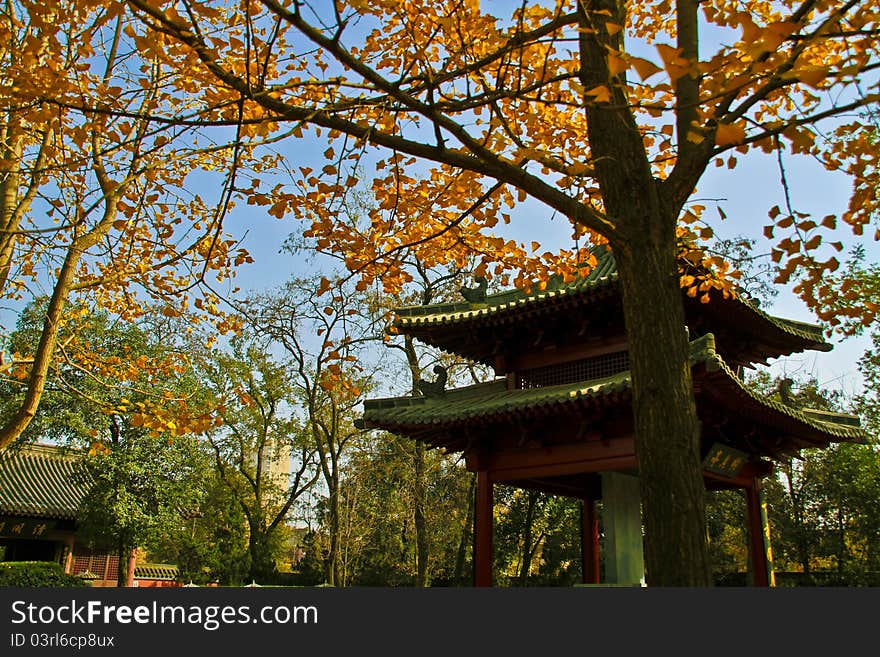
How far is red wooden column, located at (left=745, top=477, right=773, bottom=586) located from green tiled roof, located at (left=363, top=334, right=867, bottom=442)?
4.04 feet

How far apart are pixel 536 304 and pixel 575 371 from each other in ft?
3.64

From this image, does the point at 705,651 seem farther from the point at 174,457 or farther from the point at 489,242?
the point at 174,457

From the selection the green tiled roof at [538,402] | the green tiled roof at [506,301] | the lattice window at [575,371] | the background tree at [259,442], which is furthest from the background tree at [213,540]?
the lattice window at [575,371]

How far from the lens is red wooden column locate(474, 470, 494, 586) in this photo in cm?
836

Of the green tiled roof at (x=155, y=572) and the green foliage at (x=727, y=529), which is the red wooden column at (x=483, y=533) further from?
the green tiled roof at (x=155, y=572)

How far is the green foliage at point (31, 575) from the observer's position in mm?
14641

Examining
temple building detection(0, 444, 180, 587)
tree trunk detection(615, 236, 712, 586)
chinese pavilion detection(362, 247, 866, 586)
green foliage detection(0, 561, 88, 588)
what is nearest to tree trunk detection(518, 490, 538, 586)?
chinese pavilion detection(362, 247, 866, 586)

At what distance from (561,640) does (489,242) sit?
3.15 metres

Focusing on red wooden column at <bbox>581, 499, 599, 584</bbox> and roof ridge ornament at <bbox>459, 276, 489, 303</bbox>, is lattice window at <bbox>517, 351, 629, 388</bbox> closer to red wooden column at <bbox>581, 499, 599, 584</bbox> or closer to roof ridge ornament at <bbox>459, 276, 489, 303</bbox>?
roof ridge ornament at <bbox>459, 276, 489, 303</bbox>

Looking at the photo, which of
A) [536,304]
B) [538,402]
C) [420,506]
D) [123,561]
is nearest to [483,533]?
[538,402]

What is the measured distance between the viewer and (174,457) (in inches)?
732

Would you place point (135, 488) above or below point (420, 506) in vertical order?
above

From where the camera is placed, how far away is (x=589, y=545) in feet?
33.6

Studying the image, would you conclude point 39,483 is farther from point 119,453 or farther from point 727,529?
point 727,529
